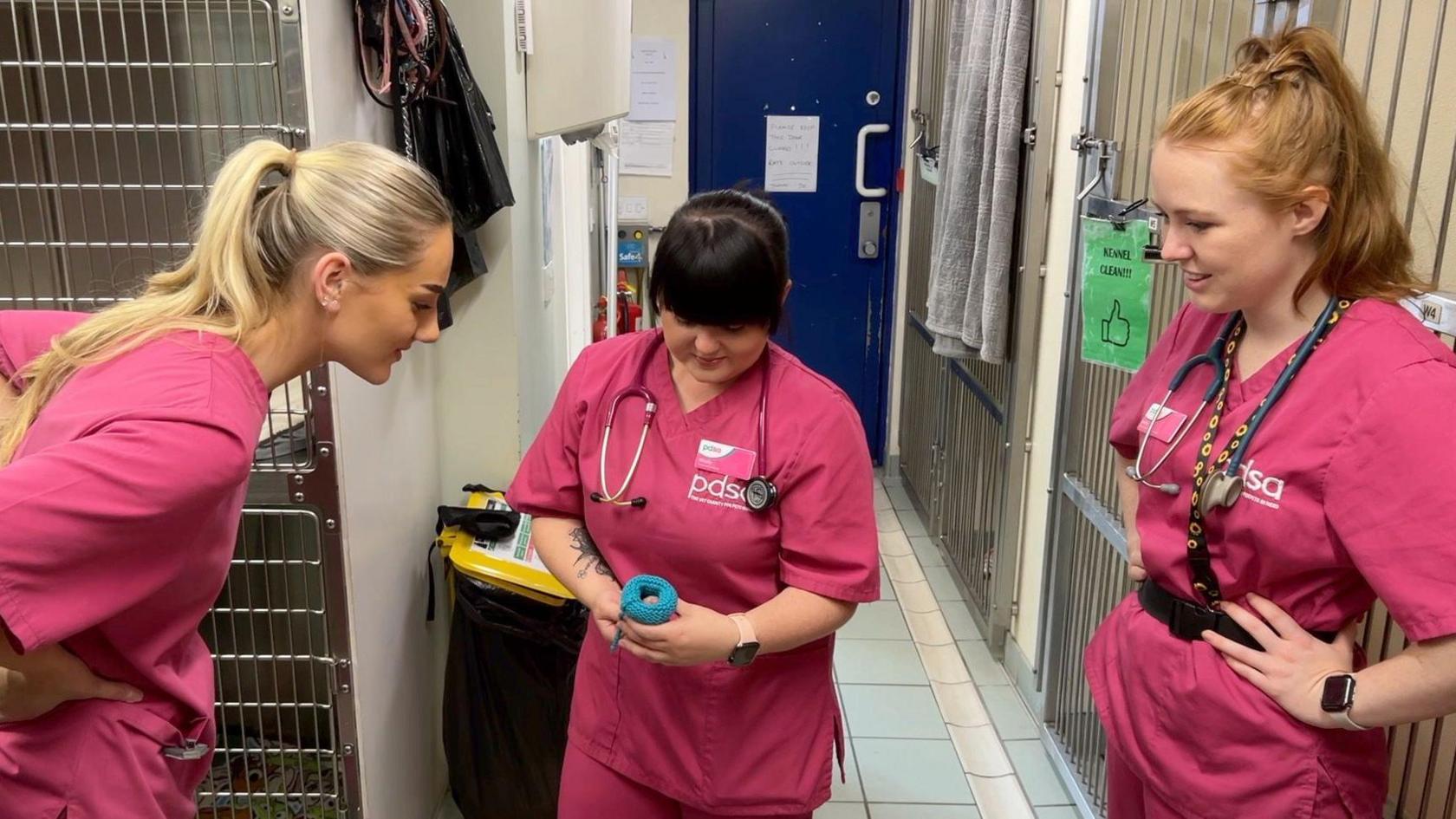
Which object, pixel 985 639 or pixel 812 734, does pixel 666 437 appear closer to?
pixel 812 734

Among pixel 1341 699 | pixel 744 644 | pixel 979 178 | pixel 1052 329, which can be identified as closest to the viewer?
pixel 1341 699

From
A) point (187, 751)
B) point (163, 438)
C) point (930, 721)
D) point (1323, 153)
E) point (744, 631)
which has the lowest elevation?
point (930, 721)

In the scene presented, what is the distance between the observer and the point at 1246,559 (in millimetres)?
1152

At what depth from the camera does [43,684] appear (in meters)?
1.10

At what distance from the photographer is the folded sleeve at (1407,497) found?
98 cm

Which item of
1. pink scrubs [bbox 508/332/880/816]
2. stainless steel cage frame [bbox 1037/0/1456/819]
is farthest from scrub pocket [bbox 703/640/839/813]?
stainless steel cage frame [bbox 1037/0/1456/819]

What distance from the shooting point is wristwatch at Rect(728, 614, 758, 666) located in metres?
1.33

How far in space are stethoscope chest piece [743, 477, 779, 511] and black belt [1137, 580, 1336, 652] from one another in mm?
470

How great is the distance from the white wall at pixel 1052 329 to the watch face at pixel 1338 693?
4.56 feet

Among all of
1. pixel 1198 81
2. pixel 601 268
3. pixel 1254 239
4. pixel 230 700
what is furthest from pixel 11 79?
pixel 601 268

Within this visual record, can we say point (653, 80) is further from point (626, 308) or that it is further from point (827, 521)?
point (827, 521)

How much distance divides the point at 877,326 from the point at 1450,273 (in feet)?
10.8

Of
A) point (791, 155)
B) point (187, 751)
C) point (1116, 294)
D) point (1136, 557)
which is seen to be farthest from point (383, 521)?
point (791, 155)

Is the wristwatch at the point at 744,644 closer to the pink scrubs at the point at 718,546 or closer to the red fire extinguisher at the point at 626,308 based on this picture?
the pink scrubs at the point at 718,546
